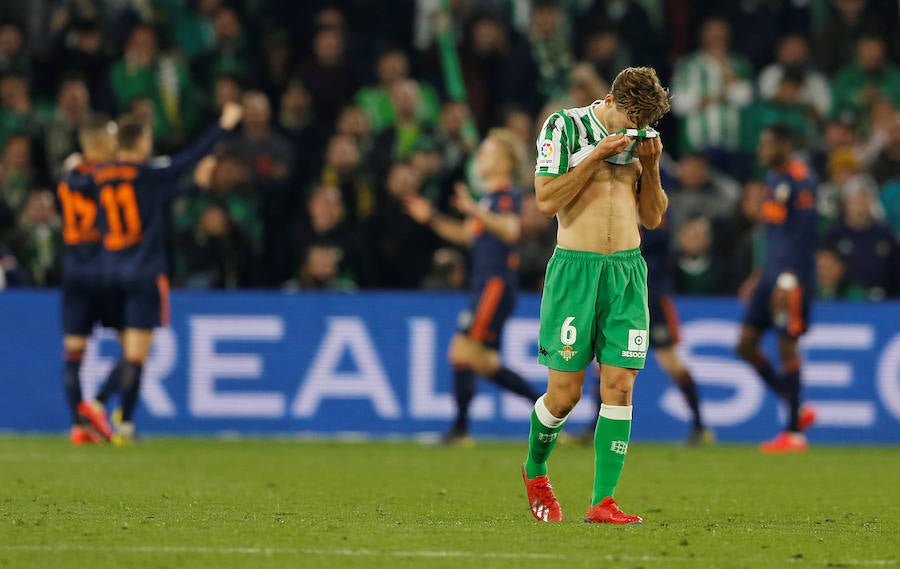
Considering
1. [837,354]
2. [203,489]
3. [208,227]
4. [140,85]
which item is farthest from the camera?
[140,85]

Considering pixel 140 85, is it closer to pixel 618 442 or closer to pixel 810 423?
pixel 810 423

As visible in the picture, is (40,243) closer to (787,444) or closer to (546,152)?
(787,444)

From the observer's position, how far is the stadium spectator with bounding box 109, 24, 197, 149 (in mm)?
16344

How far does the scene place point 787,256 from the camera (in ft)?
41.0

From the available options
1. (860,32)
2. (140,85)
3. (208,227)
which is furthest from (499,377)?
(860,32)

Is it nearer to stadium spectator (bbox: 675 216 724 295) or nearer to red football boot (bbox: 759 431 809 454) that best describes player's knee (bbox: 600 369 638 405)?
red football boot (bbox: 759 431 809 454)

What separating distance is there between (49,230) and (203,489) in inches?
265

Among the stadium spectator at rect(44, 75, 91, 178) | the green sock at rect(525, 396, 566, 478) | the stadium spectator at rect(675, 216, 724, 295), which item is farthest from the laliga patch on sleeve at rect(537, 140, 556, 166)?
the stadium spectator at rect(44, 75, 91, 178)

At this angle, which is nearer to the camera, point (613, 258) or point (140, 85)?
point (613, 258)

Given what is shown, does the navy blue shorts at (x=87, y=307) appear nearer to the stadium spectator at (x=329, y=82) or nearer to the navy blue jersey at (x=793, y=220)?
the stadium spectator at (x=329, y=82)

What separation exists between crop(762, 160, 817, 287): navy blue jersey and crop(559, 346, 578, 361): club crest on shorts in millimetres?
5843

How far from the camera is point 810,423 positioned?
509 inches

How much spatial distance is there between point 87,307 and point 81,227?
66cm

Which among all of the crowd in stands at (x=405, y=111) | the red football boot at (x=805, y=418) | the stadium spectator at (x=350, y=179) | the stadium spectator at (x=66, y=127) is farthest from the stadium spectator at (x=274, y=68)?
the red football boot at (x=805, y=418)
